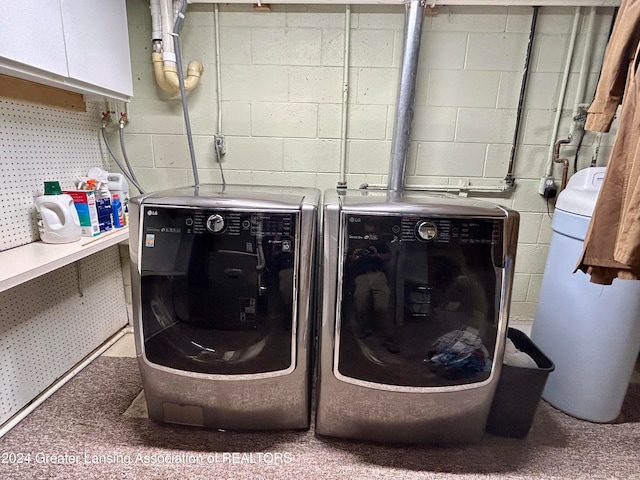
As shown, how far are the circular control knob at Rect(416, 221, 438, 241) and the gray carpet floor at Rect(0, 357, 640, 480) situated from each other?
2.78 ft

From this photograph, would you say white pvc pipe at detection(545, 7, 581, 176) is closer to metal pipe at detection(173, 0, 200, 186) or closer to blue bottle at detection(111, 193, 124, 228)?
metal pipe at detection(173, 0, 200, 186)

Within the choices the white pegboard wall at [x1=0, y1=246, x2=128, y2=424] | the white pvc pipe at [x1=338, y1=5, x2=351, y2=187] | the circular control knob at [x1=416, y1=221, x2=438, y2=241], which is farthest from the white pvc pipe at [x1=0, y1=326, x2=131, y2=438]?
the circular control knob at [x1=416, y1=221, x2=438, y2=241]

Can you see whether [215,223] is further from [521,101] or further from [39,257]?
[521,101]

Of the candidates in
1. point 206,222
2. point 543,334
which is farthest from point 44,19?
point 543,334

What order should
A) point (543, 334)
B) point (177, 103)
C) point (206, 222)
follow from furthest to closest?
point (177, 103), point (543, 334), point (206, 222)

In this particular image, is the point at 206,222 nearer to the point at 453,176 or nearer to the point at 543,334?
the point at 453,176

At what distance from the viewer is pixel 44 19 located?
43.9 inches

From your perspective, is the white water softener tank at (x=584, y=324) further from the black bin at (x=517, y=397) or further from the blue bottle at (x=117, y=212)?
the blue bottle at (x=117, y=212)

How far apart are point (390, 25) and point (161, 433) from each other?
84.3 inches

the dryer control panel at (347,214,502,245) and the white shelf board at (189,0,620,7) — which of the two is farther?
the white shelf board at (189,0,620,7)

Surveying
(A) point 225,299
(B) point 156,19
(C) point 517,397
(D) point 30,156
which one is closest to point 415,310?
(C) point 517,397

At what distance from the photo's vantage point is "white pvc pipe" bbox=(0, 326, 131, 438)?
129cm

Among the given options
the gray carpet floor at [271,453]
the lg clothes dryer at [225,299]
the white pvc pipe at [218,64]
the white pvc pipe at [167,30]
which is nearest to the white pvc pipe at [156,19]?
the white pvc pipe at [167,30]

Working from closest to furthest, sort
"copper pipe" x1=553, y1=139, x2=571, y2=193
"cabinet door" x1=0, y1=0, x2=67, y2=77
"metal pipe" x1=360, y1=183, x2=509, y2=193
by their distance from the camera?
"cabinet door" x1=0, y1=0, x2=67, y2=77 → "copper pipe" x1=553, y1=139, x2=571, y2=193 → "metal pipe" x1=360, y1=183, x2=509, y2=193
